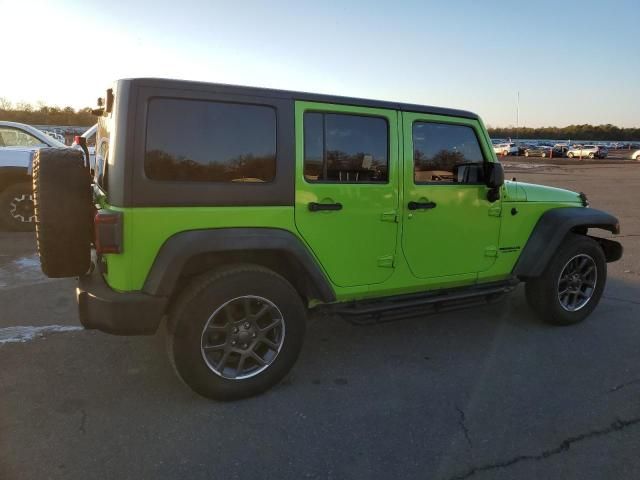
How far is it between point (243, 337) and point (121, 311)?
77cm

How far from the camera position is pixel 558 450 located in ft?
8.68

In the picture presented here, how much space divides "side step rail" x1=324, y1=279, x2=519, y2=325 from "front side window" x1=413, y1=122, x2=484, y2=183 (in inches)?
35.5

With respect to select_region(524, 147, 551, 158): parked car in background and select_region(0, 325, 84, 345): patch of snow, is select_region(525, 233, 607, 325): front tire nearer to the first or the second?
select_region(0, 325, 84, 345): patch of snow

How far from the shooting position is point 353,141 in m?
3.40

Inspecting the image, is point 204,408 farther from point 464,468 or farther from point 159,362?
point 464,468

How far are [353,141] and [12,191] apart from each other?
6864 millimetres

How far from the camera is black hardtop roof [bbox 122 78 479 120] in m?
2.77

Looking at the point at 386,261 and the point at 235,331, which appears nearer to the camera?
the point at 235,331

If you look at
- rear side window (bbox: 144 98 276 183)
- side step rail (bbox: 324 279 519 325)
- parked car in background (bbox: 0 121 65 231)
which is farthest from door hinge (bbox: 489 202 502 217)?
parked car in background (bbox: 0 121 65 231)

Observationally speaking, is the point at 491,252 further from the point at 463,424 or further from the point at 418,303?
the point at 463,424

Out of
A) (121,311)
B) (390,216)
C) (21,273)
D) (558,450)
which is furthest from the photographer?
(21,273)

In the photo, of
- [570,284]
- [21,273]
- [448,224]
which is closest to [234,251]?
[448,224]

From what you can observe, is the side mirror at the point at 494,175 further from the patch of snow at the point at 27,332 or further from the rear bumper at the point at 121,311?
the patch of snow at the point at 27,332

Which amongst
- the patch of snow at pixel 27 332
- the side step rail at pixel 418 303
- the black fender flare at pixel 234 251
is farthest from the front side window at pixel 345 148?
the patch of snow at pixel 27 332
